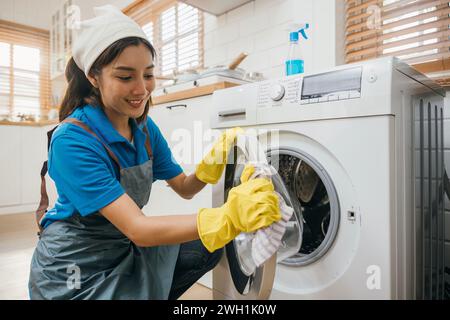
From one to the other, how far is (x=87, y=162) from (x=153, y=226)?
0.73 feet

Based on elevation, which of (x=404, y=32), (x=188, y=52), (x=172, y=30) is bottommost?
(x=404, y=32)

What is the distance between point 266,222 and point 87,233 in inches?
19.6

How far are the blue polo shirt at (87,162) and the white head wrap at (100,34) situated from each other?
0.46 ft

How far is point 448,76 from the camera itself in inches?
51.2

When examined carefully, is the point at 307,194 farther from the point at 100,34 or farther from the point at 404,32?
the point at 404,32

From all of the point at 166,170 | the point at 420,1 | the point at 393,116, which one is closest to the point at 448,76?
the point at 420,1

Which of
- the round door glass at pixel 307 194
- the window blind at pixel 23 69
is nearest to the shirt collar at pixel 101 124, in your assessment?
the round door glass at pixel 307 194

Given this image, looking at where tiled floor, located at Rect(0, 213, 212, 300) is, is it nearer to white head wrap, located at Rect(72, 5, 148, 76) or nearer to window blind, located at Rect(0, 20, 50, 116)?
white head wrap, located at Rect(72, 5, 148, 76)

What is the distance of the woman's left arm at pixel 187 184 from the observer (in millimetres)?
1104

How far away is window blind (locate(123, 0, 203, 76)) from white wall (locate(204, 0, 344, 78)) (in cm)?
20

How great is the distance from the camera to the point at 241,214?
657mm

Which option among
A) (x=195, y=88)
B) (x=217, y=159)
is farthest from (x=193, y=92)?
(x=217, y=159)

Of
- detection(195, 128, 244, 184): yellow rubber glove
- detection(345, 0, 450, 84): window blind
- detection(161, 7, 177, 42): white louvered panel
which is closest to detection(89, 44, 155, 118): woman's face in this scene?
detection(195, 128, 244, 184): yellow rubber glove

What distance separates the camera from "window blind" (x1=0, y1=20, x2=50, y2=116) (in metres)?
3.88
